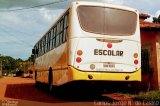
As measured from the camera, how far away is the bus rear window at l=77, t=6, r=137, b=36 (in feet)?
41.0

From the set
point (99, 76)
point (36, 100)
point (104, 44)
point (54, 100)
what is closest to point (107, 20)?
point (104, 44)

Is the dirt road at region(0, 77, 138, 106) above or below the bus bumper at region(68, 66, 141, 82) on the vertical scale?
below

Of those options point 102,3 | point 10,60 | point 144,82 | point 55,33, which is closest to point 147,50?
point 144,82

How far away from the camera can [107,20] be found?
12742 mm

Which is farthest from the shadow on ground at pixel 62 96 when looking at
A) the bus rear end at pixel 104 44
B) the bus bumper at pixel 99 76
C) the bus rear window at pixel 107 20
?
the bus rear window at pixel 107 20

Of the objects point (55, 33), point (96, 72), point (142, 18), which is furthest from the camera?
point (142, 18)

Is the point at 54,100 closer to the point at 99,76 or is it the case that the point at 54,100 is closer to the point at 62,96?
the point at 62,96

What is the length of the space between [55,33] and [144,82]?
5846 millimetres

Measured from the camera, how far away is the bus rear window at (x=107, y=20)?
1248 centimetres

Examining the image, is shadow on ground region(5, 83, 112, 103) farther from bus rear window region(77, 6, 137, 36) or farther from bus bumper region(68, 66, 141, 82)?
bus rear window region(77, 6, 137, 36)

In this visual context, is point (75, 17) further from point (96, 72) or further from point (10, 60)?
point (10, 60)

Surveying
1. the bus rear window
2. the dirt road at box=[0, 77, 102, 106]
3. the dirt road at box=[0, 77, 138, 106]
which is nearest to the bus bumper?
the dirt road at box=[0, 77, 138, 106]

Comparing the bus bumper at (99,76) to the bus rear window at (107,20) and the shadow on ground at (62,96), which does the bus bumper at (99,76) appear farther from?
the shadow on ground at (62,96)

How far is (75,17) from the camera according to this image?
40.5ft
